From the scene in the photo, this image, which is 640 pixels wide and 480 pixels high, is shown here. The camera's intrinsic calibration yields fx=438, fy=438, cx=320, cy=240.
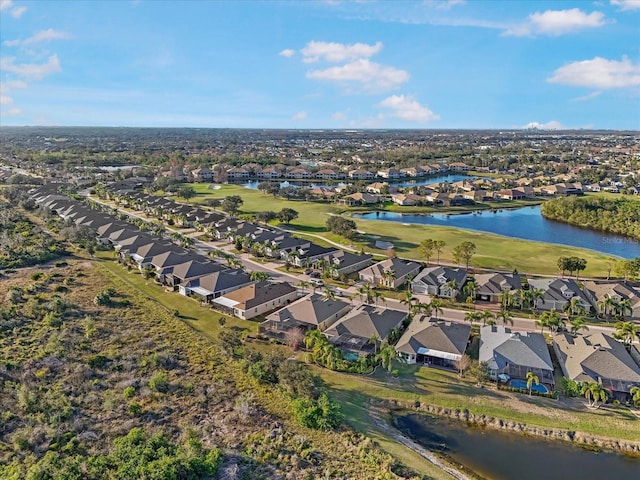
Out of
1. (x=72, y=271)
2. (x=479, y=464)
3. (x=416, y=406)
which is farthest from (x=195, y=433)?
(x=72, y=271)

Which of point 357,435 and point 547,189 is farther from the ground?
point 547,189

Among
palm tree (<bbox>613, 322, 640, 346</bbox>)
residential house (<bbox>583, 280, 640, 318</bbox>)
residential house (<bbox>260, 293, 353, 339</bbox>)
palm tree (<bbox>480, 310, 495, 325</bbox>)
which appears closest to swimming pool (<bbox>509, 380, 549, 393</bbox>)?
palm tree (<bbox>480, 310, 495, 325</bbox>)

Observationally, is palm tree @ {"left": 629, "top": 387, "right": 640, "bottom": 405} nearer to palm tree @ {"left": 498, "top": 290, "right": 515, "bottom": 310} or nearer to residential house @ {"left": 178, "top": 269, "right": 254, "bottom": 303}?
palm tree @ {"left": 498, "top": 290, "right": 515, "bottom": 310}

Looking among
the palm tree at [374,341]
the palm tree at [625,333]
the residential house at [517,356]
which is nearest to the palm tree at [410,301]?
the palm tree at [374,341]

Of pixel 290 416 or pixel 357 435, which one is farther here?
pixel 290 416

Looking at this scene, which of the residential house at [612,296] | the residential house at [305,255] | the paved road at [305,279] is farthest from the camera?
the residential house at [305,255]

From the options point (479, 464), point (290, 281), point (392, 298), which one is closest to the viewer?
point (479, 464)

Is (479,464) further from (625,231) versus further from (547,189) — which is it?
(547,189)

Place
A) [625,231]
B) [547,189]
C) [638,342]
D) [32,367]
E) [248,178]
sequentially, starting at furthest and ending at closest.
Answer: [248,178] < [547,189] < [625,231] < [638,342] < [32,367]

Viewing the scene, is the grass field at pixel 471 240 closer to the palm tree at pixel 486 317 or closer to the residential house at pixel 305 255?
the residential house at pixel 305 255
